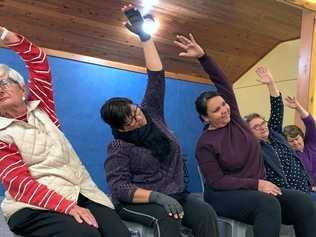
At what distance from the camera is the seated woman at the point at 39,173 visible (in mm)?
1566

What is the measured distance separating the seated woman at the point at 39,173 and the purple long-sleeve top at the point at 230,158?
0.62 meters

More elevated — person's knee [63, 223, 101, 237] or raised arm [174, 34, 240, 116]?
raised arm [174, 34, 240, 116]

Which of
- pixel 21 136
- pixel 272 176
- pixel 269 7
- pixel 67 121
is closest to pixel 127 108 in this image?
pixel 21 136

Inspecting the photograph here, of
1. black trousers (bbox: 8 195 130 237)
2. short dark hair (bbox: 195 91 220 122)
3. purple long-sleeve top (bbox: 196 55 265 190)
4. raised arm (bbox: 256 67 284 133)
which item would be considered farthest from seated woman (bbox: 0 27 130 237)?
raised arm (bbox: 256 67 284 133)

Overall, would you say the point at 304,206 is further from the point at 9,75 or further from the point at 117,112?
the point at 9,75

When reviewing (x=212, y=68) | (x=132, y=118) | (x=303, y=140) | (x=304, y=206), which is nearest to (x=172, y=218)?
(x=132, y=118)

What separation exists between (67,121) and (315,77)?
230 cm

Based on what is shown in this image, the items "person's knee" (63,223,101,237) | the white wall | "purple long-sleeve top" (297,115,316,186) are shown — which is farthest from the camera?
the white wall

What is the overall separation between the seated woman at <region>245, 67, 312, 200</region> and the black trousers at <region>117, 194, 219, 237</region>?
25.1 inches

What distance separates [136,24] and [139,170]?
0.71 metres

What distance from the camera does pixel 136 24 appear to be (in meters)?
2.13

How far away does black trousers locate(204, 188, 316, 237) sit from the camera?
1.99 metres

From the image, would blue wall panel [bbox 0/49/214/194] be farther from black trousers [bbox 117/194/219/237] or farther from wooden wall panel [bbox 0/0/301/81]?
black trousers [bbox 117/194/219/237]

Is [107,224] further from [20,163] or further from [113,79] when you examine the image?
[113,79]
